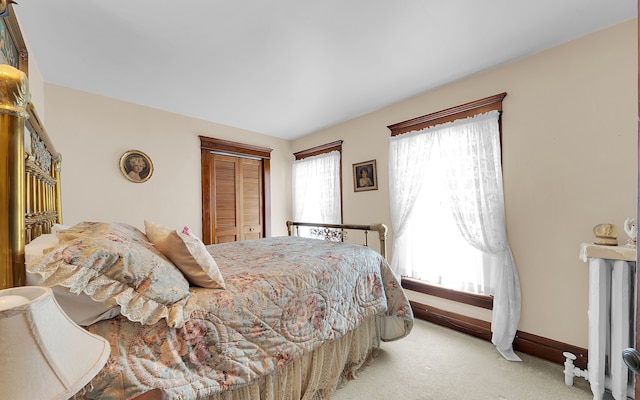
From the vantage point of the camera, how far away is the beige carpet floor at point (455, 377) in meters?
1.63

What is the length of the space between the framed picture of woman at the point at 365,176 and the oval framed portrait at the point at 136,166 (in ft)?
8.71

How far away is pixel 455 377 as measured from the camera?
71.0 inches

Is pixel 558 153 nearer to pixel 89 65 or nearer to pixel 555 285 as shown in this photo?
pixel 555 285

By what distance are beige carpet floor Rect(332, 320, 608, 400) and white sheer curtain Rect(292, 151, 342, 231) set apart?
80.6 inches

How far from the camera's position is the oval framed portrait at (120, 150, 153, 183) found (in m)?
2.82

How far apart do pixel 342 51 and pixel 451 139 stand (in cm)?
143

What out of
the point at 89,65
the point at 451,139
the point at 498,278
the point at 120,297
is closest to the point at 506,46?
the point at 451,139

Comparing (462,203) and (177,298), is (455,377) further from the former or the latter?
(177,298)

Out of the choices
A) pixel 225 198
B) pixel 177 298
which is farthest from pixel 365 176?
pixel 177 298

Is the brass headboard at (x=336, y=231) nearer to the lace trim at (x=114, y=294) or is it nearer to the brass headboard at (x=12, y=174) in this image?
the lace trim at (x=114, y=294)

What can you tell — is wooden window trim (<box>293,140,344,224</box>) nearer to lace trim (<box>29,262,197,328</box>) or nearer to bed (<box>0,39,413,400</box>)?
bed (<box>0,39,413,400</box>)

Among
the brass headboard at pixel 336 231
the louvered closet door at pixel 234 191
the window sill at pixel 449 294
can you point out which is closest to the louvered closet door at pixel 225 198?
the louvered closet door at pixel 234 191

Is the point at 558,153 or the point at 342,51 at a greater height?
the point at 342,51

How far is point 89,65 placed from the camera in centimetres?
211
